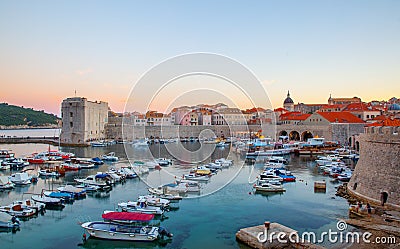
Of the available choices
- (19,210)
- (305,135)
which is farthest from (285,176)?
(305,135)

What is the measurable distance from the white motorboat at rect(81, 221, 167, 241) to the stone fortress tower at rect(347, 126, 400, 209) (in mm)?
7553

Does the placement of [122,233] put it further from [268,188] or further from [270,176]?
[270,176]

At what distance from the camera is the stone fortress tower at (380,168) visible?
1096 centimetres

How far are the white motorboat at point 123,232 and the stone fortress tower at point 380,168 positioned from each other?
7553 mm

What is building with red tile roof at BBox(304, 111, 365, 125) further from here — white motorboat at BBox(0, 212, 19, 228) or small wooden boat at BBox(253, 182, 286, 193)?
white motorboat at BBox(0, 212, 19, 228)

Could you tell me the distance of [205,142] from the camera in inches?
1654

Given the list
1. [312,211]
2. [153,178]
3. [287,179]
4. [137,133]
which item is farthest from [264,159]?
[137,133]

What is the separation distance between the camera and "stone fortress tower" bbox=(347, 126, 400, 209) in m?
11.0

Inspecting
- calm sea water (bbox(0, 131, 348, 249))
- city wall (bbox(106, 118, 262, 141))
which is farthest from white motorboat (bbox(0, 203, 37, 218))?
city wall (bbox(106, 118, 262, 141))

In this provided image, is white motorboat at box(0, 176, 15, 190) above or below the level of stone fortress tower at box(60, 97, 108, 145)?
below

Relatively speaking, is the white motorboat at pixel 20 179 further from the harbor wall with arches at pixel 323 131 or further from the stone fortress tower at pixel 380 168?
the harbor wall with arches at pixel 323 131

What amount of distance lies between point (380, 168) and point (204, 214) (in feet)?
20.8

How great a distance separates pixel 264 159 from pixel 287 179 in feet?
30.9

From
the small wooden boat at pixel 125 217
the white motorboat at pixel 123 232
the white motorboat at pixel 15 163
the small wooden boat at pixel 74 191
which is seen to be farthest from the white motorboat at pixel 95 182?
the white motorboat at pixel 15 163
